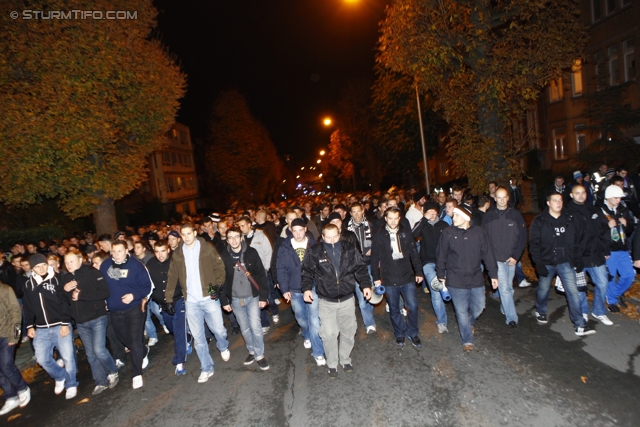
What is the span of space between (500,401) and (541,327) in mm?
2417

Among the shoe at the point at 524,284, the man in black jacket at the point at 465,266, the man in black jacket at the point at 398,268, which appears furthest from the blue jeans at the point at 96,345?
the shoe at the point at 524,284

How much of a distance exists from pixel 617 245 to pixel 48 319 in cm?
861

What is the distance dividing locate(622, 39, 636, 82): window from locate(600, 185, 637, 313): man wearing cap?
18.2 m

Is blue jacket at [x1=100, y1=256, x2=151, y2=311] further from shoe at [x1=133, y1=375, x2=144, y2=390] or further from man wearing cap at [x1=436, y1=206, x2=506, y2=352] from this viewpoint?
man wearing cap at [x1=436, y1=206, x2=506, y2=352]

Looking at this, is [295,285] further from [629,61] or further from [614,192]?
[629,61]

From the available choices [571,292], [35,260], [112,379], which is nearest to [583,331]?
[571,292]

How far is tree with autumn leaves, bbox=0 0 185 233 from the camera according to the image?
12.9 m

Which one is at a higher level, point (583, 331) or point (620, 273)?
point (620, 273)

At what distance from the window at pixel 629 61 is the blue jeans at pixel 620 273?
1860 centimetres

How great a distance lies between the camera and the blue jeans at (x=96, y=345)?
6.10 m

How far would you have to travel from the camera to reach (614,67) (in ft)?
70.3

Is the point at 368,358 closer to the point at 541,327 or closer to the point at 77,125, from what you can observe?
the point at 541,327

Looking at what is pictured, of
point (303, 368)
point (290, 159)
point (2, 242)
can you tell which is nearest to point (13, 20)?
point (2, 242)

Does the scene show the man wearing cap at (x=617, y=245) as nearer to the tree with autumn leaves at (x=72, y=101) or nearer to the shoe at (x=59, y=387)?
the shoe at (x=59, y=387)
